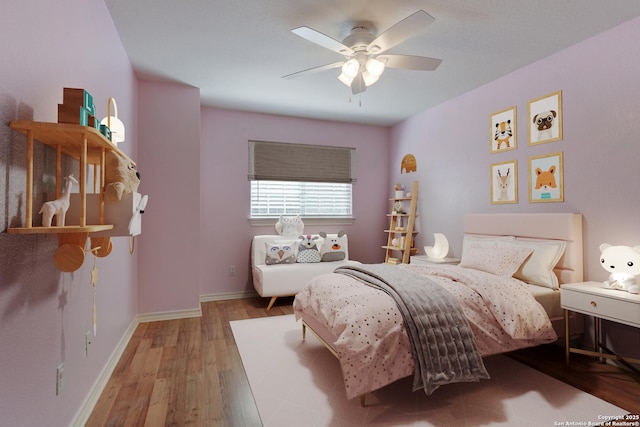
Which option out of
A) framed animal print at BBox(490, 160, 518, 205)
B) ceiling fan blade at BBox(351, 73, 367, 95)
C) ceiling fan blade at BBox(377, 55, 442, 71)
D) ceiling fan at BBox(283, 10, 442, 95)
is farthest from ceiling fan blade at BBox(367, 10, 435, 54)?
framed animal print at BBox(490, 160, 518, 205)

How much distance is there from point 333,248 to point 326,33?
9.30 feet

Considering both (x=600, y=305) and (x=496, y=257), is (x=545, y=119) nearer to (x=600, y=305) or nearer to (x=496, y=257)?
(x=496, y=257)

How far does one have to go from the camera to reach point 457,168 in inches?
168

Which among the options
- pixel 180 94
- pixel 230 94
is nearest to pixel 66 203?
pixel 180 94

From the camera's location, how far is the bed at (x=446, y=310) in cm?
196

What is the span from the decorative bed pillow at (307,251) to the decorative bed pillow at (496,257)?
6.45 feet

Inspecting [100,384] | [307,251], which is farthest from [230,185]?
[100,384]

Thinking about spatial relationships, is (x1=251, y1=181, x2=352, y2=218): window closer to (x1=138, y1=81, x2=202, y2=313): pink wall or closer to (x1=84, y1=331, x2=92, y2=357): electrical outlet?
(x1=138, y1=81, x2=202, y2=313): pink wall

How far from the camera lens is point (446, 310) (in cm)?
217

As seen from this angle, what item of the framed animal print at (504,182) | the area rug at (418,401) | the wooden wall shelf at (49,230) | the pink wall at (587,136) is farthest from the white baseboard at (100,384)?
the framed animal print at (504,182)

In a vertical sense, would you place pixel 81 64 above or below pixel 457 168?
above

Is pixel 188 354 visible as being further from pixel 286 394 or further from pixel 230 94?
pixel 230 94

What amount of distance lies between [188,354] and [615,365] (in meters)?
3.34

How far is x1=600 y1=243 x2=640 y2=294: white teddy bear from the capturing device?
2334 mm
